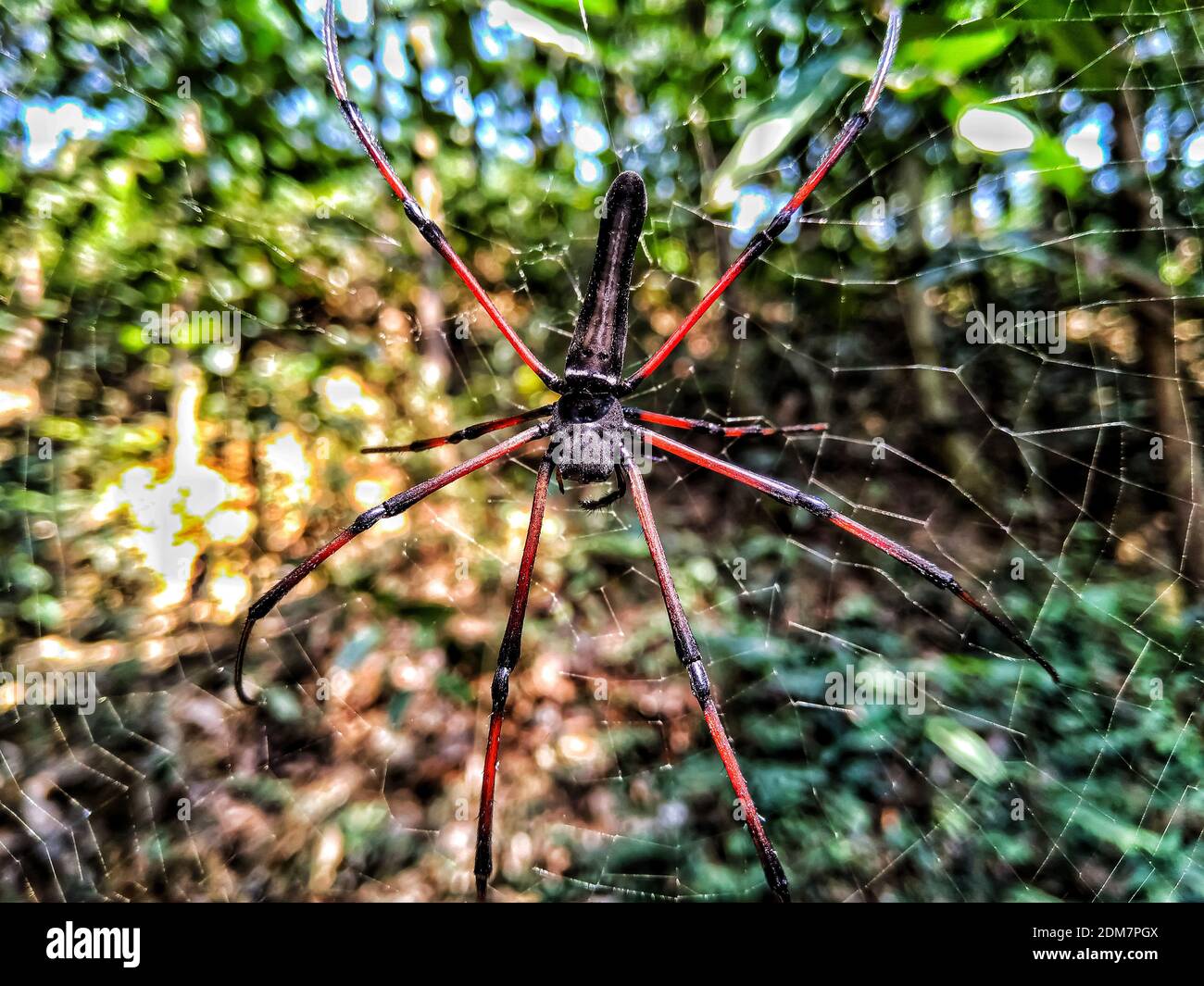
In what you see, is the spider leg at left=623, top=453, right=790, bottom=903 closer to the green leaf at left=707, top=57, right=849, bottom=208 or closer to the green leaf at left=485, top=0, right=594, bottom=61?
the green leaf at left=707, top=57, right=849, bottom=208

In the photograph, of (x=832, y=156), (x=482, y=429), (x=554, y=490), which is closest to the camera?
(x=832, y=156)

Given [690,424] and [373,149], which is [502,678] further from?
[373,149]

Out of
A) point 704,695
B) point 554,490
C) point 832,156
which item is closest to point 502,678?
point 704,695

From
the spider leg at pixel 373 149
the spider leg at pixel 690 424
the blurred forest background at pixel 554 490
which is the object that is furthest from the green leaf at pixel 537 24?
the spider leg at pixel 690 424

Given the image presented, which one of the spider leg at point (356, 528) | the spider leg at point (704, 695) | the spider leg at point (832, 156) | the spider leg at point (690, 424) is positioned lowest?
the spider leg at point (704, 695)

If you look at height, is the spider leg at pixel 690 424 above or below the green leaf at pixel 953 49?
below

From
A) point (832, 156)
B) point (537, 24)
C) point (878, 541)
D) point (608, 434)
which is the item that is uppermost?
point (537, 24)

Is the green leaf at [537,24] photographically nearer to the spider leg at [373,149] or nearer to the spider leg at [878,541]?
the spider leg at [373,149]

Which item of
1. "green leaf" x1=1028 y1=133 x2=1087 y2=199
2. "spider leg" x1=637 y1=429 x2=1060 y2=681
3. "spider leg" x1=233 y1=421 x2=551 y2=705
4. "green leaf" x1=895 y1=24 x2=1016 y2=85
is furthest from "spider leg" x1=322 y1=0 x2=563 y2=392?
"green leaf" x1=1028 y1=133 x2=1087 y2=199
